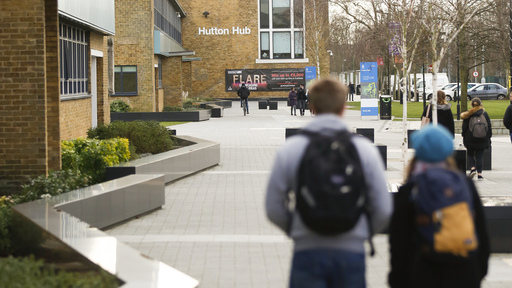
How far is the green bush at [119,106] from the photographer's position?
1430 inches

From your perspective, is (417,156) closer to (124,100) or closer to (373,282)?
(373,282)

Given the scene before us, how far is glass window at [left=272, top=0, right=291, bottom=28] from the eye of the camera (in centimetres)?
6954

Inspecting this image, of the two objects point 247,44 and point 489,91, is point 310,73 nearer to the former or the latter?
point 489,91

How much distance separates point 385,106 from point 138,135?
74.2 ft

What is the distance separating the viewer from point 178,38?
62.5 meters

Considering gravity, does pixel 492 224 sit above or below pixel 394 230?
below

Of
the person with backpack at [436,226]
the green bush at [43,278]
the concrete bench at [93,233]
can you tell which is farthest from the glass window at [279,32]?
the person with backpack at [436,226]

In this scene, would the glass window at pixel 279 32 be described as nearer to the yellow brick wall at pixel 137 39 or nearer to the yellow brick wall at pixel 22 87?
the yellow brick wall at pixel 137 39

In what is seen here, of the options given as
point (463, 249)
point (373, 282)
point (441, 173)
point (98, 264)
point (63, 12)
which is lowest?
point (373, 282)

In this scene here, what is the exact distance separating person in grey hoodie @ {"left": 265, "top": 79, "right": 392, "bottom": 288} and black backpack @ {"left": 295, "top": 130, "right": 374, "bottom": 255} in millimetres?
74

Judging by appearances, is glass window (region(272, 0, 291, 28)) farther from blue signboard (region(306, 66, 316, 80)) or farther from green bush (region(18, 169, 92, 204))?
green bush (region(18, 169, 92, 204))

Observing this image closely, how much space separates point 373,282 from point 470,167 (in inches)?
347

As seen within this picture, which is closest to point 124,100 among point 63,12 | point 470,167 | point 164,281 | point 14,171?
point 63,12

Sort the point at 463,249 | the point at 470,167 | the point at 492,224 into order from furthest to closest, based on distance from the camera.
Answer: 1. the point at 470,167
2. the point at 492,224
3. the point at 463,249
